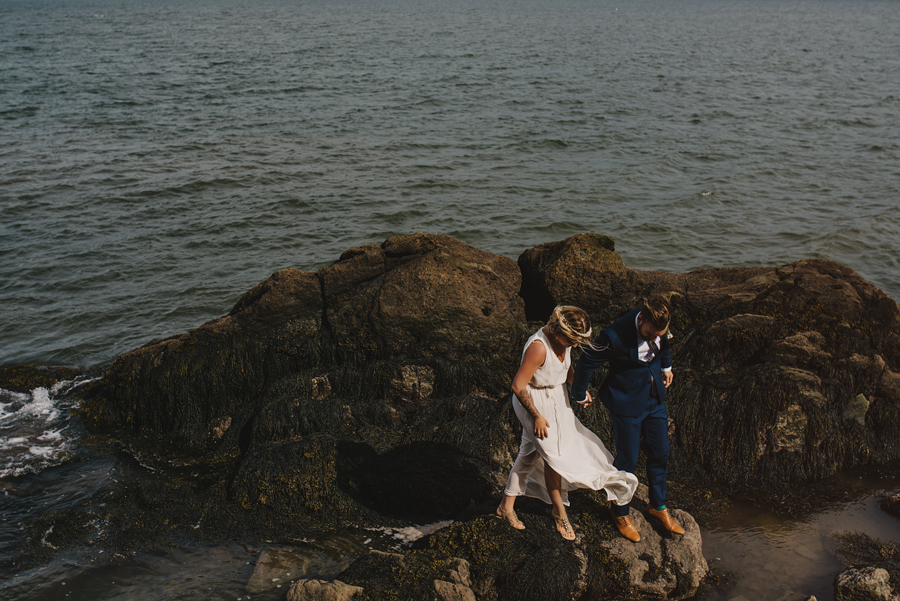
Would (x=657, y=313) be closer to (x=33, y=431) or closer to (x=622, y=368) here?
(x=622, y=368)

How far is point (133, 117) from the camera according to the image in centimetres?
2592

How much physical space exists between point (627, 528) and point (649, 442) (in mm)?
739

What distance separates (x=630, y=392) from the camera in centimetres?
514

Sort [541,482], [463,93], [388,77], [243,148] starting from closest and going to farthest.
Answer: [541,482]
[243,148]
[463,93]
[388,77]

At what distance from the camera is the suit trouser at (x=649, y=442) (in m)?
5.27

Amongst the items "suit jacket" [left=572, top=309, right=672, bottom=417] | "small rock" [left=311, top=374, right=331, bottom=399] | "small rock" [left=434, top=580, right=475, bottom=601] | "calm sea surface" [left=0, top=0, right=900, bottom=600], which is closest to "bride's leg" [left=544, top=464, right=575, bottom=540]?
"suit jacket" [left=572, top=309, right=672, bottom=417]

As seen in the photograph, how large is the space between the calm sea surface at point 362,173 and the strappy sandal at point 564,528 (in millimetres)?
2821

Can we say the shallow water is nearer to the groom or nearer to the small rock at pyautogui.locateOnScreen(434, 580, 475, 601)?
the groom

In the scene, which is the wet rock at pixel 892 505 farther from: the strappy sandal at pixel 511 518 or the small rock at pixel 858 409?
the strappy sandal at pixel 511 518

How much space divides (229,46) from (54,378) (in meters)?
41.3

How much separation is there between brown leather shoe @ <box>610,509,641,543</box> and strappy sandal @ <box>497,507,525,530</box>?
806 mm

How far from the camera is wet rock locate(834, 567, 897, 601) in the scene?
16.2 ft

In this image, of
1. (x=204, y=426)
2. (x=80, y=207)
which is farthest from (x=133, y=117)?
(x=204, y=426)

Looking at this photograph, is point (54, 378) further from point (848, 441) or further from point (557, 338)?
point (848, 441)
